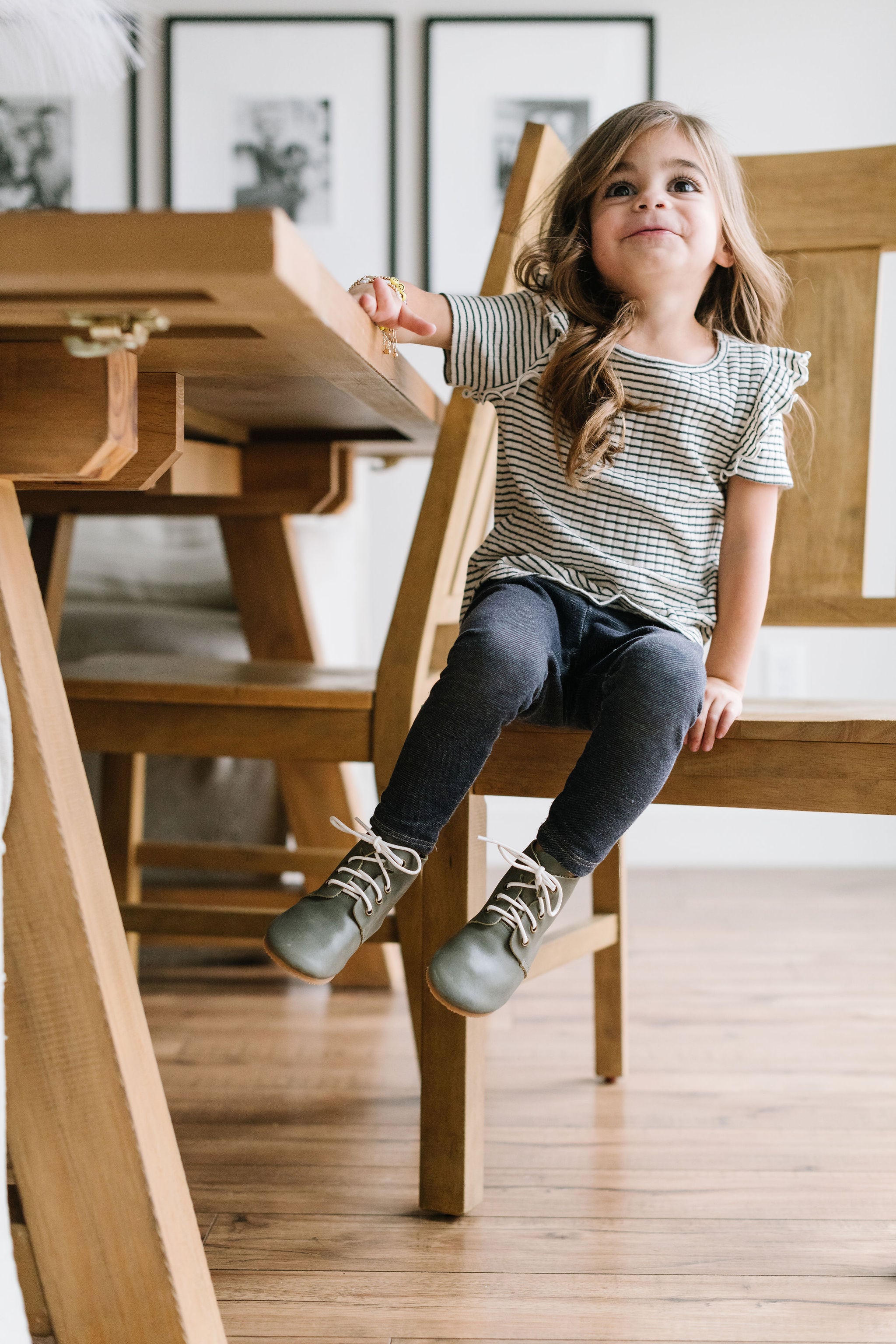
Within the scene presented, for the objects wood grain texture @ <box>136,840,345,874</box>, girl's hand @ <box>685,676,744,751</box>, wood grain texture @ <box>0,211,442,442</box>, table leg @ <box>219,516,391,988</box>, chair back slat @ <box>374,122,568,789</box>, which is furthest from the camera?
table leg @ <box>219,516,391,988</box>

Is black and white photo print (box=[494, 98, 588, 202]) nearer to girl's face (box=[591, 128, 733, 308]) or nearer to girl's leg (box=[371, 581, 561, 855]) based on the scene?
girl's face (box=[591, 128, 733, 308])

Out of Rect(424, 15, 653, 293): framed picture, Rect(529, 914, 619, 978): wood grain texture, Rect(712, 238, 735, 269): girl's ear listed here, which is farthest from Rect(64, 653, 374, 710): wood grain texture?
Rect(424, 15, 653, 293): framed picture

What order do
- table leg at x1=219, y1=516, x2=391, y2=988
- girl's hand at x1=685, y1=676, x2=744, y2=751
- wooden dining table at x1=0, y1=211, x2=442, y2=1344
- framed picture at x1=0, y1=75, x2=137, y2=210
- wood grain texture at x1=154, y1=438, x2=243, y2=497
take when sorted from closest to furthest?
wooden dining table at x1=0, y1=211, x2=442, y2=1344
girl's hand at x1=685, y1=676, x2=744, y2=751
wood grain texture at x1=154, y1=438, x2=243, y2=497
table leg at x1=219, y1=516, x2=391, y2=988
framed picture at x1=0, y1=75, x2=137, y2=210

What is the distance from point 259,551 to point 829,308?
75 cm

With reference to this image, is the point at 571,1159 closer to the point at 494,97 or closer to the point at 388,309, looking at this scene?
the point at 388,309

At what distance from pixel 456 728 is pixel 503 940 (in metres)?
0.15

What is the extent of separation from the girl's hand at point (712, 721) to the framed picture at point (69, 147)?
192cm

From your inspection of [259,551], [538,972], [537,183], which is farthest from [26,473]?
[259,551]

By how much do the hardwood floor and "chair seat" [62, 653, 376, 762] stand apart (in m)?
0.36

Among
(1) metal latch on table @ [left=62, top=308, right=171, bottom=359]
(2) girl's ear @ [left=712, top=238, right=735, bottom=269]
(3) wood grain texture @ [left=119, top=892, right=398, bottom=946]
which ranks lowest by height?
(3) wood grain texture @ [left=119, top=892, right=398, bottom=946]

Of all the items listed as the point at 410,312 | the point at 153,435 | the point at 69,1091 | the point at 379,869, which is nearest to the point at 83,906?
the point at 69,1091

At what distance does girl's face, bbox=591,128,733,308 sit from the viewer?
1.07 metres

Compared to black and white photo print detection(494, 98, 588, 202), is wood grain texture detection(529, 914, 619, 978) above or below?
below

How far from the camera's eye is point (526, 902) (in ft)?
2.74
